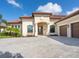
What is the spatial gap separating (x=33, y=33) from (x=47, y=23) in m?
4.28

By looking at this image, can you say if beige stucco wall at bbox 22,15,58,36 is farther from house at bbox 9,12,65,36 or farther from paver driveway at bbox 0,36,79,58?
paver driveway at bbox 0,36,79,58

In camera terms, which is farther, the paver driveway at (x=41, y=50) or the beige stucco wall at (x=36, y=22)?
the beige stucco wall at (x=36, y=22)

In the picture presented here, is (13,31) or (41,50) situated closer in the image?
(41,50)

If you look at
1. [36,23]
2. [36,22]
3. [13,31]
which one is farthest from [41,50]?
[13,31]

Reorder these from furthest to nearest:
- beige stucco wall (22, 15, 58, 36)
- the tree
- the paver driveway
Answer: beige stucco wall (22, 15, 58, 36), the tree, the paver driveway

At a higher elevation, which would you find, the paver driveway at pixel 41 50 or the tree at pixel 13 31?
the tree at pixel 13 31

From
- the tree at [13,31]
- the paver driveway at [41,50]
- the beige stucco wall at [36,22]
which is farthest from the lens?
the beige stucco wall at [36,22]

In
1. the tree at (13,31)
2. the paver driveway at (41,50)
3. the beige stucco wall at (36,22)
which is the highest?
the beige stucco wall at (36,22)

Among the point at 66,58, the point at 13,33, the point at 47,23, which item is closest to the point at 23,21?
the point at 13,33

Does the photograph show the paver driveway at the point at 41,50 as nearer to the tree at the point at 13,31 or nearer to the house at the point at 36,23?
the tree at the point at 13,31

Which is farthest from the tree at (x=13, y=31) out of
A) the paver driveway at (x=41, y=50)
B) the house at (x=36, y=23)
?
the paver driveway at (x=41, y=50)

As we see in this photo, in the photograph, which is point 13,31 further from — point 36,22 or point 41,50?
point 41,50

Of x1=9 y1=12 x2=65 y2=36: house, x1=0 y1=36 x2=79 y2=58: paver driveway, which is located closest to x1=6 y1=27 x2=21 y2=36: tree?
x1=9 y1=12 x2=65 y2=36: house

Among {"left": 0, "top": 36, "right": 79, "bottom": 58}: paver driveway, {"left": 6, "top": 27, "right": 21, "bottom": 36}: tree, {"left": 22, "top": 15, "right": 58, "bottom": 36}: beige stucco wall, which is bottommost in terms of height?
{"left": 0, "top": 36, "right": 79, "bottom": 58}: paver driveway
